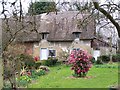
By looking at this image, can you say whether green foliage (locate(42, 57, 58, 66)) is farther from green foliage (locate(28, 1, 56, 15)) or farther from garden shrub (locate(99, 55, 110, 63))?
green foliage (locate(28, 1, 56, 15))

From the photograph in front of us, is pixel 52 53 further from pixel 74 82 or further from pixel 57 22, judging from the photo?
pixel 57 22

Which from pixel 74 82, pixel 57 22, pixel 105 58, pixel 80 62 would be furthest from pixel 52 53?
pixel 57 22

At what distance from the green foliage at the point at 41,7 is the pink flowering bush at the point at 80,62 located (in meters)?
2.21

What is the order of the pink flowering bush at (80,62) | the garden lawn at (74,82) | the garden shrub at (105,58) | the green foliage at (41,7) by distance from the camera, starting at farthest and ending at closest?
1. the garden shrub at (105,58)
2. the pink flowering bush at (80,62)
3. the garden lawn at (74,82)
4. the green foliage at (41,7)

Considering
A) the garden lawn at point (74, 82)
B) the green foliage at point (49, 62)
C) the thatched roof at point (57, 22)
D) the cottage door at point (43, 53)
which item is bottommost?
the garden lawn at point (74, 82)

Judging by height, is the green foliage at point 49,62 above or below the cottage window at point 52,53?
below

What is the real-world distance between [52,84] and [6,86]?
0.68 metres

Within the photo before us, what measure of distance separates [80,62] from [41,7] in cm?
234

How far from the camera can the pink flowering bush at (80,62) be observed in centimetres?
367

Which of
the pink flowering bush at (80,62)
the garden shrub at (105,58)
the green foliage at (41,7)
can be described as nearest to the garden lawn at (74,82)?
the pink flowering bush at (80,62)

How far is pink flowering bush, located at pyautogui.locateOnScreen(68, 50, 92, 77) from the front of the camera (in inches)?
145

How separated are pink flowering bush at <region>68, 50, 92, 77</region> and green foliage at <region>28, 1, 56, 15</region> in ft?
7.25

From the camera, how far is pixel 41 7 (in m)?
1.46

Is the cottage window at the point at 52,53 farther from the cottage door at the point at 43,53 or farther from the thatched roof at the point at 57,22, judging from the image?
the thatched roof at the point at 57,22
